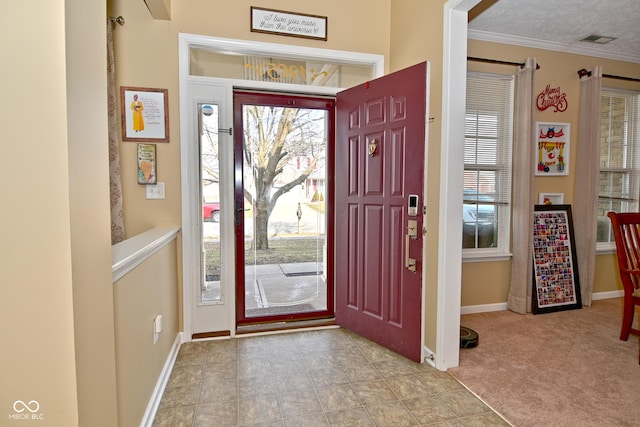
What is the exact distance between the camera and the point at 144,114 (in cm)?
249

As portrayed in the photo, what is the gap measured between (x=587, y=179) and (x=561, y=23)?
5.20ft

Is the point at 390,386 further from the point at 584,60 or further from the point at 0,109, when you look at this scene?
the point at 584,60

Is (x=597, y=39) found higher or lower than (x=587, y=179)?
higher

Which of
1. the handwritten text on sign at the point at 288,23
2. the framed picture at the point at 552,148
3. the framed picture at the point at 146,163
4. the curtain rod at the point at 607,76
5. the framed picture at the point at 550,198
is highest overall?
the handwritten text on sign at the point at 288,23

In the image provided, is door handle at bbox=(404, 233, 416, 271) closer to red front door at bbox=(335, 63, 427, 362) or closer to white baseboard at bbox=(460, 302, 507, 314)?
red front door at bbox=(335, 63, 427, 362)

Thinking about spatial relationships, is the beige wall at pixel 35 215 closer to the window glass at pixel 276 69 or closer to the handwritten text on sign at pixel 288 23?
the window glass at pixel 276 69

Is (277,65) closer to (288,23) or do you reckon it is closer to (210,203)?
(288,23)

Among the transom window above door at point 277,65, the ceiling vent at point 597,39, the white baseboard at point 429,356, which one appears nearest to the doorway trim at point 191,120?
the transom window above door at point 277,65

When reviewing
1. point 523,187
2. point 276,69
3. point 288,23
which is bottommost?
point 523,187

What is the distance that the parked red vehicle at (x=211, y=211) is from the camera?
270 cm

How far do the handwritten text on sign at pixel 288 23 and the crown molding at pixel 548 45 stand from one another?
1.53 m

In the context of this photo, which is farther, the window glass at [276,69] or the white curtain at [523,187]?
the white curtain at [523,187]

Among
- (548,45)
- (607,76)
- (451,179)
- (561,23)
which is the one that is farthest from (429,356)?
(607,76)

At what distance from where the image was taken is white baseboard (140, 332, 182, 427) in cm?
170
